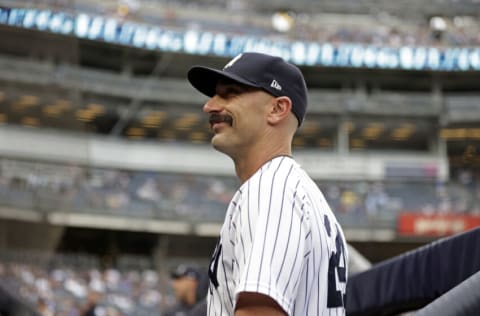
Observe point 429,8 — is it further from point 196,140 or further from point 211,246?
point 211,246

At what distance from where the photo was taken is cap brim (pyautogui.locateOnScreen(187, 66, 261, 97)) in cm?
239

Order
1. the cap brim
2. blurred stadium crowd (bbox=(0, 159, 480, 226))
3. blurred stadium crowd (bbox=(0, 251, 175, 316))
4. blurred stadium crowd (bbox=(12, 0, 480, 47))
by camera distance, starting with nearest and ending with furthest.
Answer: the cap brim, blurred stadium crowd (bbox=(0, 251, 175, 316)), blurred stadium crowd (bbox=(0, 159, 480, 226)), blurred stadium crowd (bbox=(12, 0, 480, 47))

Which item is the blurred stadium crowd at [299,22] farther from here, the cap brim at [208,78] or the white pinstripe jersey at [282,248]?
the white pinstripe jersey at [282,248]

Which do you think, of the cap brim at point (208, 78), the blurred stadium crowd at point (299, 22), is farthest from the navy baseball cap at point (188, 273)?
the blurred stadium crowd at point (299, 22)

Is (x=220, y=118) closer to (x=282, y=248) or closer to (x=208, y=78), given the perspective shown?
(x=208, y=78)

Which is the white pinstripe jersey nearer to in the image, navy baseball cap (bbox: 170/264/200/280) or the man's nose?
the man's nose

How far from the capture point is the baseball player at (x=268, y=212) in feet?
7.06

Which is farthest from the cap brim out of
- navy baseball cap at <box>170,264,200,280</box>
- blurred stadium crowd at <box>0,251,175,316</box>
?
blurred stadium crowd at <box>0,251,175,316</box>

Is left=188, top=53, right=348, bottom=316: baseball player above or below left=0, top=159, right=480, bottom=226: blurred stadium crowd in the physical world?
above

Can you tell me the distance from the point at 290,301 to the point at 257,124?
1.55ft

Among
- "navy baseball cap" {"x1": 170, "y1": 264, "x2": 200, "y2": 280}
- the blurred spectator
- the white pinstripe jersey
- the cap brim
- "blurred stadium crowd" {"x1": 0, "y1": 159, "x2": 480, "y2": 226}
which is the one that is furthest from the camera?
"blurred stadium crowd" {"x1": 0, "y1": 159, "x2": 480, "y2": 226}

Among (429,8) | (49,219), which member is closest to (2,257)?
(49,219)

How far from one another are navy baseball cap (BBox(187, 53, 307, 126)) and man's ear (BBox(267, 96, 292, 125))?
0.01m

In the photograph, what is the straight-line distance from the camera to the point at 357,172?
49.4 metres
